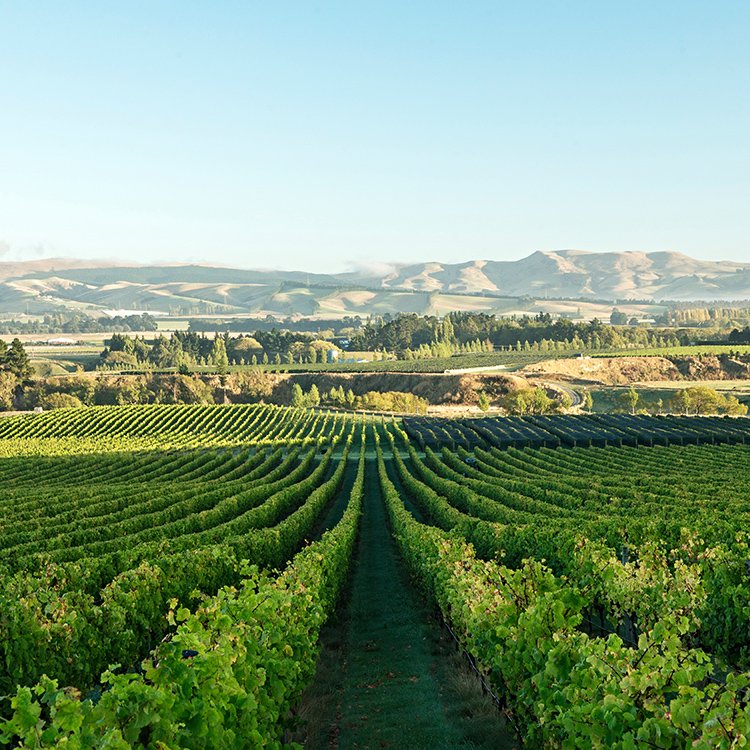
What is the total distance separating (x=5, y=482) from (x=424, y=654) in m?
53.7

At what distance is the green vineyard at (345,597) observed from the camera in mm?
7320

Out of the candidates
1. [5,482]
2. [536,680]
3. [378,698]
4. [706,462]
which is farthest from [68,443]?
[536,680]

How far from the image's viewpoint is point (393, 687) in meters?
15.8

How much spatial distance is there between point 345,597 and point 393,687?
8796 millimetres

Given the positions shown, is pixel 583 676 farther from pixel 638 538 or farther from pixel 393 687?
pixel 638 538

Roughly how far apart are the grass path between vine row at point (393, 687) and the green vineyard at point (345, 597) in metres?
0.59

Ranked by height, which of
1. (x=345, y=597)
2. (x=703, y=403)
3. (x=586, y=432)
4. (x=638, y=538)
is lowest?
(x=703, y=403)

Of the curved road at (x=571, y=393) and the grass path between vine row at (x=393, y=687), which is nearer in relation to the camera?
the grass path between vine row at (x=393, y=687)

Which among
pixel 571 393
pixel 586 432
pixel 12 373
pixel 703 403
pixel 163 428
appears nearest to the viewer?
pixel 586 432

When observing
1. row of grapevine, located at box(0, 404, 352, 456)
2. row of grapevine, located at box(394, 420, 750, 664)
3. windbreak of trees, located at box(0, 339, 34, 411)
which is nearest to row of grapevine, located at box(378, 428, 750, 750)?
row of grapevine, located at box(394, 420, 750, 664)

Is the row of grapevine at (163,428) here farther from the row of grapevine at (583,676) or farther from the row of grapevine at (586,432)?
the row of grapevine at (583,676)

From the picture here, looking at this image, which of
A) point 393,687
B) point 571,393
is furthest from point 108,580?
point 571,393

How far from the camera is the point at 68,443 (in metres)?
88.6

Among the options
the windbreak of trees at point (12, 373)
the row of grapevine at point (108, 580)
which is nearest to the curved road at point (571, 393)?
the row of grapevine at point (108, 580)
